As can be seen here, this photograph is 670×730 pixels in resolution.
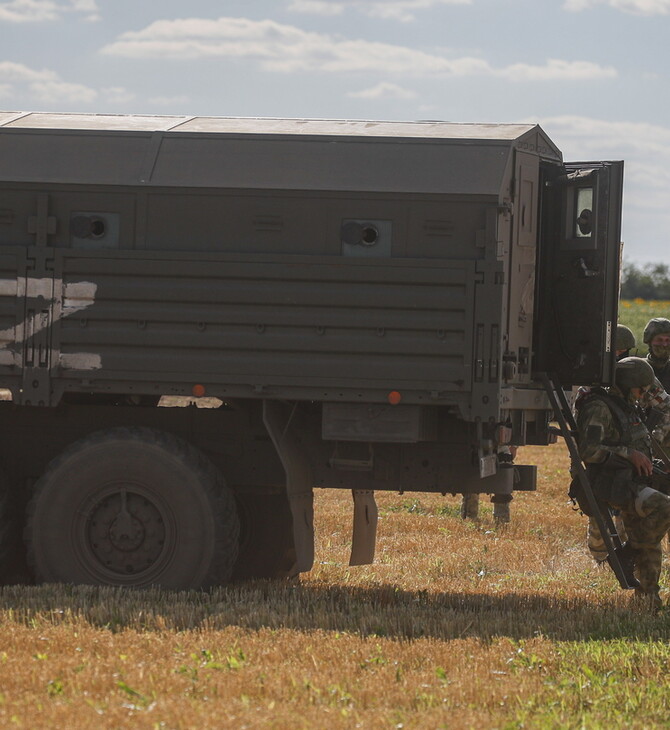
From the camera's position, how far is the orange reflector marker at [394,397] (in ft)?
27.1

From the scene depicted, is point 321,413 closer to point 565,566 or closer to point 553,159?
point 553,159

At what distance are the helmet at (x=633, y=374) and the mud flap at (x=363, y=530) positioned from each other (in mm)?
1819

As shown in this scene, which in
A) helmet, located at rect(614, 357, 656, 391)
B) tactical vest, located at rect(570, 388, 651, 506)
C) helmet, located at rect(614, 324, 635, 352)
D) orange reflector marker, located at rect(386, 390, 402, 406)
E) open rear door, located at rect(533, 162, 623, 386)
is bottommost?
tactical vest, located at rect(570, 388, 651, 506)

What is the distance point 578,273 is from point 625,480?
1.37m

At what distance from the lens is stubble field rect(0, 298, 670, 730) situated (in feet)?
18.9

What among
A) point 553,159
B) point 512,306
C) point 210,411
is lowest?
point 210,411

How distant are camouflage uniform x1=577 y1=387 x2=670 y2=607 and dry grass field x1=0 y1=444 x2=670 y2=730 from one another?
0.34m

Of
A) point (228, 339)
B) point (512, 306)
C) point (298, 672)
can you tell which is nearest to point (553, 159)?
point (512, 306)

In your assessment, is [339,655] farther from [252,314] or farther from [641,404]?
[641,404]

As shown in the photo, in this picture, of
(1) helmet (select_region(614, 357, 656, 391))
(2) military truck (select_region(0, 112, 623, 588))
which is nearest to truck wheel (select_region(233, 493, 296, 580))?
(2) military truck (select_region(0, 112, 623, 588))

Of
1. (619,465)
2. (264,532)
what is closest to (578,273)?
(619,465)

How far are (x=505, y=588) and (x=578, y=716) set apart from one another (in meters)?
3.75

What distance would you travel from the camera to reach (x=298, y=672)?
637 cm

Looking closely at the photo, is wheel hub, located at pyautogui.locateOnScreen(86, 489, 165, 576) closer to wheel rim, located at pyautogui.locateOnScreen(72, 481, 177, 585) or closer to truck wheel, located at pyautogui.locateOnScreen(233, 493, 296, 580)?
wheel rim, located at pyautogui.locateOnScreen(72, 481, 177, 585)
